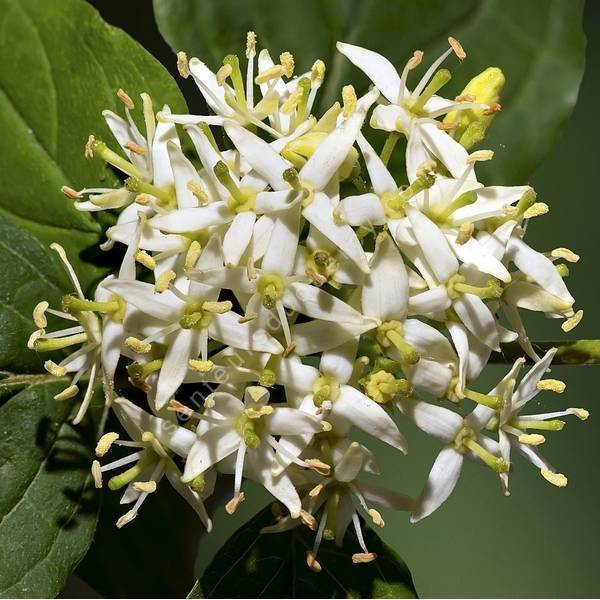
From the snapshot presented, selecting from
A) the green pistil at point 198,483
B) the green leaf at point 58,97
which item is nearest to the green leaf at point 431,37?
the green leaf at point 58,97

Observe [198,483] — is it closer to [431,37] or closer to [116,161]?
[116,161]

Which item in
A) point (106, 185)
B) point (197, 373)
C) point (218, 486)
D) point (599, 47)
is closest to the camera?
point (197, 373)

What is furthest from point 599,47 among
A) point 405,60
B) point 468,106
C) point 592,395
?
point 468,106

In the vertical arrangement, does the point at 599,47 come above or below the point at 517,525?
above

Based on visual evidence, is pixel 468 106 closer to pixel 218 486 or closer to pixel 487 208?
pixel 487 208

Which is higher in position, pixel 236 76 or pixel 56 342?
pixel 236 76

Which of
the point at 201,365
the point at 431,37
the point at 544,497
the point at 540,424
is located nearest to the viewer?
the point at 201,365

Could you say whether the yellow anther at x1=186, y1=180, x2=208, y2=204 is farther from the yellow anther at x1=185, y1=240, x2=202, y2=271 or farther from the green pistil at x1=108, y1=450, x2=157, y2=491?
the green pistil at x1=108, y1=450, x2=157, y2=491

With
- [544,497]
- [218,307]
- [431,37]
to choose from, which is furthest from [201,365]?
[544,497]
